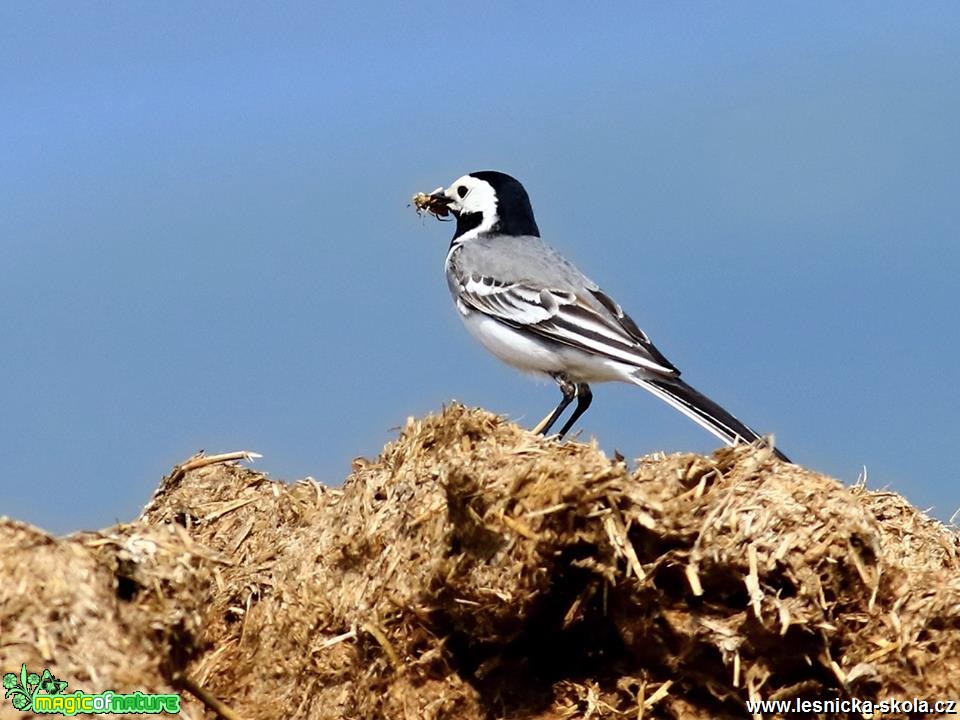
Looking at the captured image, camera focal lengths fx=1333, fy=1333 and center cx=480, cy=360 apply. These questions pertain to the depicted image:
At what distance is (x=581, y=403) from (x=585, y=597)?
4.33 m

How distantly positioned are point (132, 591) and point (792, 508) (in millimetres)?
2607

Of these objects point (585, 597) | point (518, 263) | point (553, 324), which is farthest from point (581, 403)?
point (585, 597)

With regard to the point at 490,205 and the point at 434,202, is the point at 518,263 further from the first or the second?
the point at 434,202

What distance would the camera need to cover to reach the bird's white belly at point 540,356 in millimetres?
9148

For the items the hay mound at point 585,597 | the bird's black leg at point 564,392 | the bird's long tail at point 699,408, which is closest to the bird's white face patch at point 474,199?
the bird's black leg at point 564,392

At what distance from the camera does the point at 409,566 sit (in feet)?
18.6

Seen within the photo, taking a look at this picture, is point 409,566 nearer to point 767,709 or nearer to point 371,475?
point 371,475

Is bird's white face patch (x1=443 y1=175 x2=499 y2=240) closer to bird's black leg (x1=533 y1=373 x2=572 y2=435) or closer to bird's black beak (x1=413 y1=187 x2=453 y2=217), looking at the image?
bird's black beak (x1=413 y1=187 x2=453 y2=217)

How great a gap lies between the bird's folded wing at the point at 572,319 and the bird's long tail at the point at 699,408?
0.13 m

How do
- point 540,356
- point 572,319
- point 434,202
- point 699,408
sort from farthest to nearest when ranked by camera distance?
1. point 434,202
2. point 540,356
3. point 572,319
4. point 699,408

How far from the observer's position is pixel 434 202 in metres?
11.6

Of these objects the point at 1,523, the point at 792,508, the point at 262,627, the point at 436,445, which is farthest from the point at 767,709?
the point at 1,523

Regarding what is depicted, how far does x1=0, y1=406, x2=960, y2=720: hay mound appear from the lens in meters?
5.21

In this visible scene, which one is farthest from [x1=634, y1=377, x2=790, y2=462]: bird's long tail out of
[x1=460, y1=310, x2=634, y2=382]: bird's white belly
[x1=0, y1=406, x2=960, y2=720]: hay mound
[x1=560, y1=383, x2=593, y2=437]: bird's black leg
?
[x1=0, y1=406, x2=960, y2=720]: hay mound
